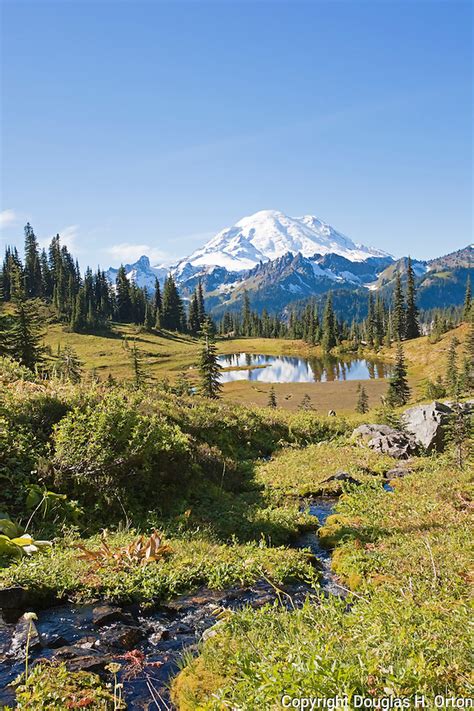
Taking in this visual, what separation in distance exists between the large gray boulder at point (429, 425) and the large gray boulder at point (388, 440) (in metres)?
0.48

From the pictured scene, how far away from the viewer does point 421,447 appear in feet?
65.8

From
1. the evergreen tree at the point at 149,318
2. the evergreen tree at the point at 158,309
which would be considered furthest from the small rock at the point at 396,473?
the evergreen tree at the point at 158,309

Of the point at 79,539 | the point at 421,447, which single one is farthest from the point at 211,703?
the point at 421,447

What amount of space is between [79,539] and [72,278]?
443ft

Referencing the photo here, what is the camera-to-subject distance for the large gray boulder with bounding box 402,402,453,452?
775 inches

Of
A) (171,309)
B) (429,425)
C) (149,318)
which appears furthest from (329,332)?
(429,425)

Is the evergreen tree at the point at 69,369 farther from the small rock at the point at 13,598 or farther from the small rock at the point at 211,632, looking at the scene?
the small rock at the point at 211,632

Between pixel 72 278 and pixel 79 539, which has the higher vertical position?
pixel 72 278

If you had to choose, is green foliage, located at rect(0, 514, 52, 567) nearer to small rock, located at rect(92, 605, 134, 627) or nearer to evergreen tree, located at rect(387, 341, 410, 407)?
small rock, located at rect(92, 605, 134, 627)

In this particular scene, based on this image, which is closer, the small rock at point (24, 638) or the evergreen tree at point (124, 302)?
the small rock at point (24, 638)

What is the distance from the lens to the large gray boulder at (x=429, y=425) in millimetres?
19688

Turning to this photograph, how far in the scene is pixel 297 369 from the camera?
99438 millimetres

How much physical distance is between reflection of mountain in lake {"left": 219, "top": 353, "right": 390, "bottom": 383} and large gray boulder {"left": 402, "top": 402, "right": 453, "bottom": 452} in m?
56.1

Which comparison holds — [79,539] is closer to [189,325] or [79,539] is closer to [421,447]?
[421,447]
